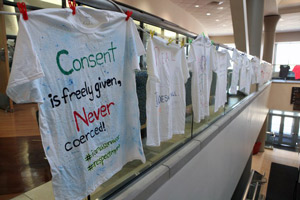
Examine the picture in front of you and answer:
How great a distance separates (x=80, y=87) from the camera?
812 millimetres

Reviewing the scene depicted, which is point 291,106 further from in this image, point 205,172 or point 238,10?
point 205,172

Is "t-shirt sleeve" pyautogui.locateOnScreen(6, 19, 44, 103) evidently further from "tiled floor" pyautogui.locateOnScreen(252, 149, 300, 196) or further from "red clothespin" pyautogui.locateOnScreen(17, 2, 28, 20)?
"tiled floor" pyautogui.locateOnScreen(252, 149, 300, 196)

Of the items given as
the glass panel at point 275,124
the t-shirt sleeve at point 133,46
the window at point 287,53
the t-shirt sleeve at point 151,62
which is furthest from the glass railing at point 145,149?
the window at point 287,53

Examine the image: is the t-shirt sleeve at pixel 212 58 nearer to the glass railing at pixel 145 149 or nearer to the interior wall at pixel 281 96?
the glass railing at pixel 145 149

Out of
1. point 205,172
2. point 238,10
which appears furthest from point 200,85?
point 238,10

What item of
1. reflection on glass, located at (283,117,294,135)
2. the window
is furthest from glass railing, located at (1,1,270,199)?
the window

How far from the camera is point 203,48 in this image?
187cm

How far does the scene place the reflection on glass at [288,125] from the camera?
13301 millimetres

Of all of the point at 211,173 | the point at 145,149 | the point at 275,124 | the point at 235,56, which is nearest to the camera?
the point at 145,149

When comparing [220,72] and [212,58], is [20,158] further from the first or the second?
[220,72]

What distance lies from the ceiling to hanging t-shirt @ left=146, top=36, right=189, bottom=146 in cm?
709

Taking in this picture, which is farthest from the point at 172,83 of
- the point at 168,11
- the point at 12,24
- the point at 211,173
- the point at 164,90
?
the point at 168,11

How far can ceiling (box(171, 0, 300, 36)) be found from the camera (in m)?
7.67

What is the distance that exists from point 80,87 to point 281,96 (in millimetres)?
12751
